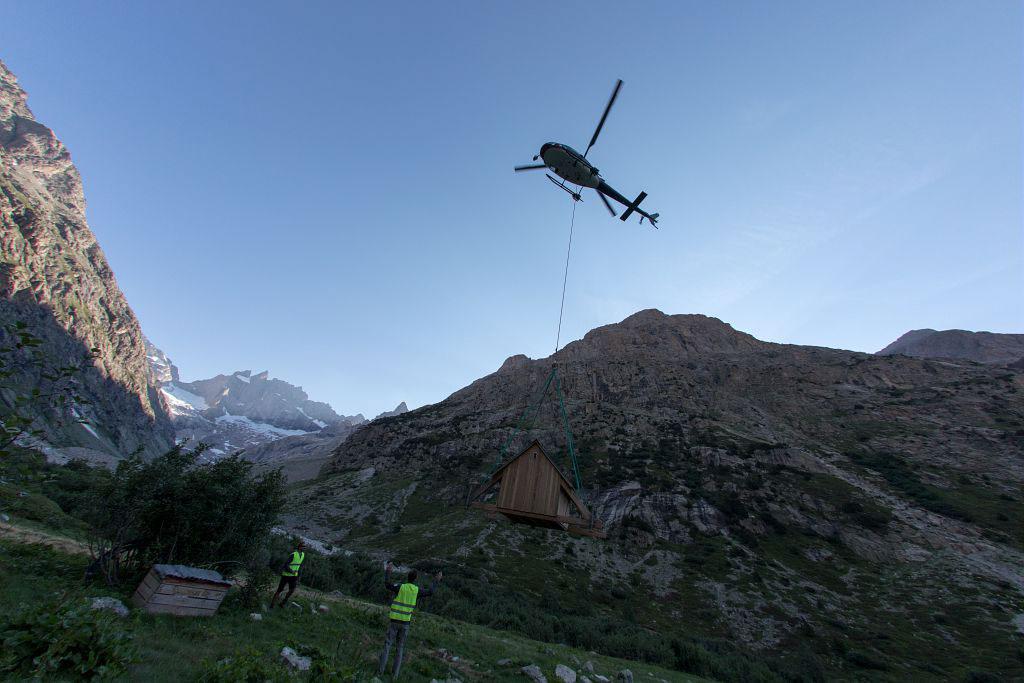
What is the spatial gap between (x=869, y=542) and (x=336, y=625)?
5407cm

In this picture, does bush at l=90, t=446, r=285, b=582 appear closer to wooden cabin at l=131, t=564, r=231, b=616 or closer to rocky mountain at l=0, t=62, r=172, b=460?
wooden cabin at l=131, t=564, r=231, b=616

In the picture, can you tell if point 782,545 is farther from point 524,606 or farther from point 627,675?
point 627,675

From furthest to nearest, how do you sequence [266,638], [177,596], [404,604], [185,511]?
[185,511], [266,638], [404,604], [177,596]

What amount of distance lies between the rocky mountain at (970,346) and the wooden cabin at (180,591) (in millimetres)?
209302

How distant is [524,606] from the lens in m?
29.9

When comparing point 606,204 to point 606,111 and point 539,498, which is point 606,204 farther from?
point 539,498

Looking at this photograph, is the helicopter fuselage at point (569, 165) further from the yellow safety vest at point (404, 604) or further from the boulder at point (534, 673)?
the boulder at point (534, 673)

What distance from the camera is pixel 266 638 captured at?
37.4ft

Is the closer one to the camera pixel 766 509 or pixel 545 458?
pixel 545 458

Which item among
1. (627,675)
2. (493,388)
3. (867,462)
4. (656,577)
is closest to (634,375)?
(493,388)

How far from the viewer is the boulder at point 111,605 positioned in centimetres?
1000

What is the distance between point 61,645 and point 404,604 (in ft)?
21.5

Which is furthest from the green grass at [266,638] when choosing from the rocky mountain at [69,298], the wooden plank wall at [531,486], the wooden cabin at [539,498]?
the rocky mountain at [69,298]

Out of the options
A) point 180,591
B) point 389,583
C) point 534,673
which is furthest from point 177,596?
point 534,673
